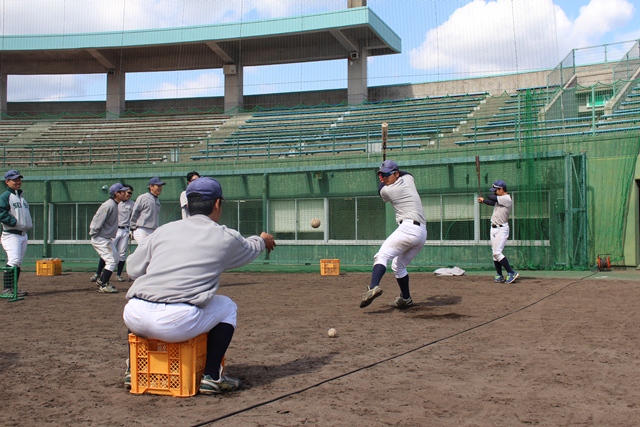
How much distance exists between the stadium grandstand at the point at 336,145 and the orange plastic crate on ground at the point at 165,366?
502 inches

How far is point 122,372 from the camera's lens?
503 centimetres

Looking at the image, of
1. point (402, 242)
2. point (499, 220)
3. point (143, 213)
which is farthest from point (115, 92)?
point (402, 242)

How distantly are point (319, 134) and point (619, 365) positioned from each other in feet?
67.1

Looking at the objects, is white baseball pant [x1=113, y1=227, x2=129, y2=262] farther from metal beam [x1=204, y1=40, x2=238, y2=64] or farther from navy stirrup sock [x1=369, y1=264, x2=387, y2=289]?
metal beam [x1=204, y1=40, x2=238, y2=64]

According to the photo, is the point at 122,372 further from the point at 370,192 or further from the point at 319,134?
the point at 319,134

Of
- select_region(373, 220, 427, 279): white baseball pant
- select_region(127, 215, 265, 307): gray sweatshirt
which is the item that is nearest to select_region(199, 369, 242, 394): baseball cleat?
select_region(127, 215, 265, 307): gray sweatshirt

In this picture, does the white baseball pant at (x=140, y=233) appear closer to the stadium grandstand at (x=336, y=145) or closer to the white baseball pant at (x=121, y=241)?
the white baseball pant at (x=121, y=241)

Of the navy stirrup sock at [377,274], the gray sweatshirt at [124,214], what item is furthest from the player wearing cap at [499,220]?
the gray sweatshirt at [124,214]

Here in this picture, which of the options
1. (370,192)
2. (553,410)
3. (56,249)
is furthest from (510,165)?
(56,249)

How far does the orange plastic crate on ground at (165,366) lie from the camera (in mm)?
4281

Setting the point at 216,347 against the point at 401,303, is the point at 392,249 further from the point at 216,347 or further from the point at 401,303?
the point at 216,347

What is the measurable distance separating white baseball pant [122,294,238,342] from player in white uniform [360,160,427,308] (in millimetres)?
4047

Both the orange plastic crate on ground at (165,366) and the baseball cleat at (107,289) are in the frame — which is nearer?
the orange plastic crate on ground at (165,366)

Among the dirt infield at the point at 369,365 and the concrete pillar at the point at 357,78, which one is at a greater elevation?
the concrete pillar at the point at 357,78
